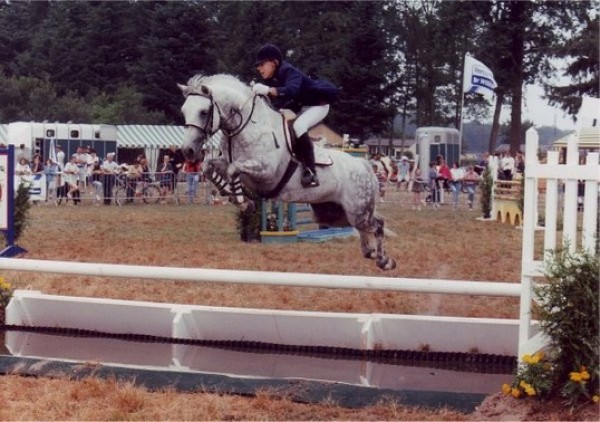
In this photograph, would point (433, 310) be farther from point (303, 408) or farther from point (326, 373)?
point (303, 408)

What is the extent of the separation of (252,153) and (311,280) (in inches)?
35.4

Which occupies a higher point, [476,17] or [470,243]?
[476,17]

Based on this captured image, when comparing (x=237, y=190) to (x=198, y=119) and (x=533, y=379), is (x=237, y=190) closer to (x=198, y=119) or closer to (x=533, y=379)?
(x=198, y=119)

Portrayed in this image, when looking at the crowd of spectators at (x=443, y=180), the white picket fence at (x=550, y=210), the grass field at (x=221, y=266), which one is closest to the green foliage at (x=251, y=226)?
the grass field at (x=221, y=266)

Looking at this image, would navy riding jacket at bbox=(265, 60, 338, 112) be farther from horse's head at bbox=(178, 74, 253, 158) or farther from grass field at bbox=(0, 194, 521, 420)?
grass field at bbox=(0, 194, 521, 420)

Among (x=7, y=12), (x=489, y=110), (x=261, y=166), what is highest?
(x=7, y=12)

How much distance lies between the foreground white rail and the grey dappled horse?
1.59 ft

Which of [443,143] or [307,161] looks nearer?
[307,161]

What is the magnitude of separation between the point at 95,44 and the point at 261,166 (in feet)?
137

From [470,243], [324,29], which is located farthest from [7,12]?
[470,243]

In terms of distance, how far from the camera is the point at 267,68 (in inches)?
209

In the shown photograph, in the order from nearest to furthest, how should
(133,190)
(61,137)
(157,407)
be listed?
1. (157,407)
2. (133,190)
3. (61,137)

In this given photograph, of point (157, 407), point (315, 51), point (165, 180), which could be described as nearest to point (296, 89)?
point (157, 407)

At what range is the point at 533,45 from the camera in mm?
37562
